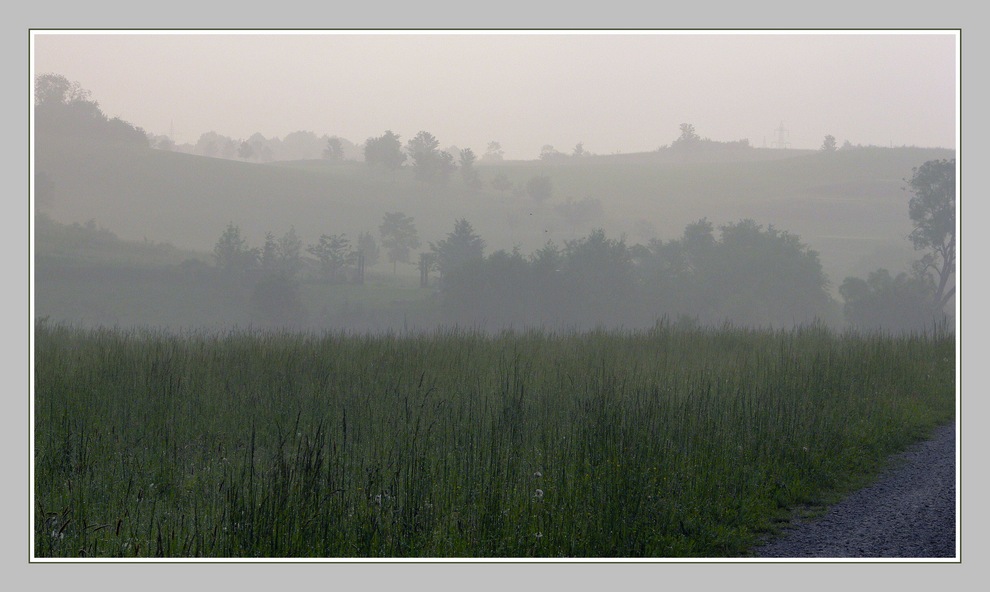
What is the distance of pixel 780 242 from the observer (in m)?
30.8

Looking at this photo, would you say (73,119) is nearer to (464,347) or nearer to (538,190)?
(464,347)

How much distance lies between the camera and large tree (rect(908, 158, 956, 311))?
2602cm

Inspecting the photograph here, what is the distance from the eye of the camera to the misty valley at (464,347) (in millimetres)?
5570

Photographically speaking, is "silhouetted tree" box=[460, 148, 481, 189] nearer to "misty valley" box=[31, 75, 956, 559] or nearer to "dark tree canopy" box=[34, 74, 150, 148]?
"misty valley" box=[31, 75, 956, 559]

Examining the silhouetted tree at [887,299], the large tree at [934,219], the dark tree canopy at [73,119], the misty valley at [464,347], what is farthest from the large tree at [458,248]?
the large tree at [934,219]

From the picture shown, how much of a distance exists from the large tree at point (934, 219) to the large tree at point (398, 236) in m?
20.4

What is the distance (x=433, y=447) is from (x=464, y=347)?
6.14 meters

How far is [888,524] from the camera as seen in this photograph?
5.85 meters

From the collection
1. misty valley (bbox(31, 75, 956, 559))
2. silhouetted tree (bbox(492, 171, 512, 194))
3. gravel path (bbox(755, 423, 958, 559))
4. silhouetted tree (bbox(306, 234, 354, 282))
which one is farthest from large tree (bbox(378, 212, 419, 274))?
gravel path (bbox(755, 423, 958, 559))

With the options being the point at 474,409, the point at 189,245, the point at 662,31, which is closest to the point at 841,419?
the point at 474,409

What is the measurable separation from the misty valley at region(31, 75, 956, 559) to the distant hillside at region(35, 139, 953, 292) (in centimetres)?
19

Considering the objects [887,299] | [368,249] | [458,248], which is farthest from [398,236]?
[887,299]

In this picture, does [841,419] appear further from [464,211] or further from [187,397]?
[464,211]

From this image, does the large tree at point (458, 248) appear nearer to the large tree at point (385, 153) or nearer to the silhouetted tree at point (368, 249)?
the silhouetted tree at point (368, 249)
